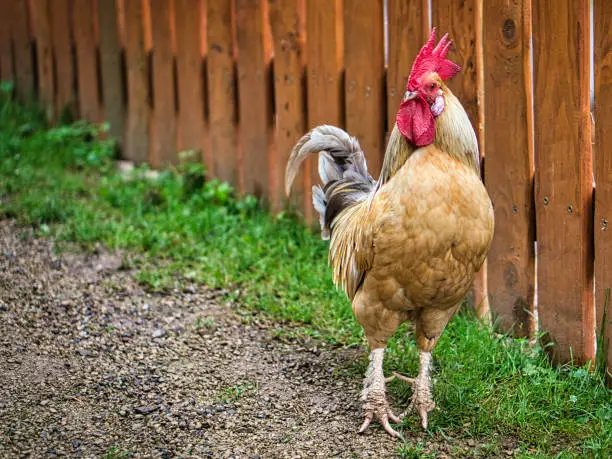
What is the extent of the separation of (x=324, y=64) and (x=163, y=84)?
2.09 m

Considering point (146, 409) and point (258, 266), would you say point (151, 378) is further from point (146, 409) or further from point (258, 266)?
point (258, 266)

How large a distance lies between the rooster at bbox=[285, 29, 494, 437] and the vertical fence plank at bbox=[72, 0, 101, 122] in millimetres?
4784

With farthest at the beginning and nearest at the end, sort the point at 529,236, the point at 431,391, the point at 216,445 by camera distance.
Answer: the point at 529,236, the point at 431,391, the point at 216,445

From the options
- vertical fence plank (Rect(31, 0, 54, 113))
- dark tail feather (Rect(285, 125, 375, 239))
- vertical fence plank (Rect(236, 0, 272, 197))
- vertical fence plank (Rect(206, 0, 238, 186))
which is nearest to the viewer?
dark tail feather (Rect(285, 125, 375, 239))

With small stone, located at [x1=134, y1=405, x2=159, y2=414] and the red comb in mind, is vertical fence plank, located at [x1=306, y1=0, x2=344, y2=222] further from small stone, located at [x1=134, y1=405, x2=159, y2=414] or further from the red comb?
small stone, located at [x1=134, y1=405, x2=159, y2=414]

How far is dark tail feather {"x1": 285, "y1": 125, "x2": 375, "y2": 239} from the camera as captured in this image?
4.80 meters

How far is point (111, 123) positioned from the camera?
26.8 feet

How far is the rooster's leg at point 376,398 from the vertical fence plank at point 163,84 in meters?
3.81

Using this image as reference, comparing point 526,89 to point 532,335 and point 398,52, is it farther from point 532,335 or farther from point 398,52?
point 532,335

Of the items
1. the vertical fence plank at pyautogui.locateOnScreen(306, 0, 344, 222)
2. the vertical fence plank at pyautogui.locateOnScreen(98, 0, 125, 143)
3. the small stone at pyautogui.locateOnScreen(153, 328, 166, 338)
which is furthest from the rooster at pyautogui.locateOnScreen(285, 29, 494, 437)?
the vertical fence plank at pyautogui.locateOnScreen(98, 0, 125, 143)

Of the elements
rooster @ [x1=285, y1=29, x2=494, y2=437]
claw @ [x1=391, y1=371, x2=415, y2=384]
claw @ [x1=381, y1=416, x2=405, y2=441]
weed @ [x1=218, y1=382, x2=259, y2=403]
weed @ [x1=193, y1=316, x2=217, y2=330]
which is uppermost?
rooster @ [x1=285, y1=29, x2=494, y2=437]

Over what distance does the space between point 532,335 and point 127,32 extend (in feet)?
16.0

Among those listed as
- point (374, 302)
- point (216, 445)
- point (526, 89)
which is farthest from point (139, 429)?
point (526, 89)

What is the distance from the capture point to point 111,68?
804 centimetres
